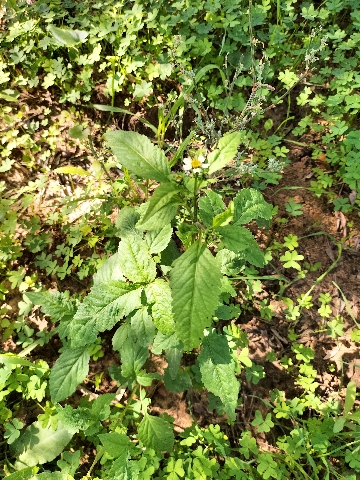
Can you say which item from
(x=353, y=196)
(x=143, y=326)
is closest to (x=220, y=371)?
(x=143, y=326)

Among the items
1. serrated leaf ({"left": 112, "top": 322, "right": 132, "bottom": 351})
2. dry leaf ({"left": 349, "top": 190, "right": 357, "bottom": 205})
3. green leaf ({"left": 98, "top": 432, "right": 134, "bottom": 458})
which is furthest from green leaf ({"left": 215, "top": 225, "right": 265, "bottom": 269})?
dry leaf ({"left": 349, "top": 190, "right": 357, "bottom": 205})

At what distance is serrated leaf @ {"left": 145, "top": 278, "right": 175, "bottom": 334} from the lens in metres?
1.42

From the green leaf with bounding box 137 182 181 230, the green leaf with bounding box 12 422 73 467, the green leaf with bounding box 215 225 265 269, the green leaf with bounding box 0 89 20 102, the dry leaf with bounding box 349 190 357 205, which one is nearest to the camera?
the green leaf with bounding box 137 182 181 230

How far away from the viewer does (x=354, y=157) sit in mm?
2750

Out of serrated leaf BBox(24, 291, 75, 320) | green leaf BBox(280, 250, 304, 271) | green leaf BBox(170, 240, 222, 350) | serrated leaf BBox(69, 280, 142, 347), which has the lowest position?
green leaf BBox(280, 250, 304, 271)

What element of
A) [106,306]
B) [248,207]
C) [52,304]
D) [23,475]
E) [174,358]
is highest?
[248,207]

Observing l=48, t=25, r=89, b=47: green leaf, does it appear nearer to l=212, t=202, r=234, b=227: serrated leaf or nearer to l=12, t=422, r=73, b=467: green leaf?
l=212, t=202, r=234, b=227: serrated leaf

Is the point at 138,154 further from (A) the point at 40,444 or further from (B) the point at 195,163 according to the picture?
(A) the point at 40,444

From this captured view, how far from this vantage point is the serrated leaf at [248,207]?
1.54 m

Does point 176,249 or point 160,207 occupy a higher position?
point 160,207

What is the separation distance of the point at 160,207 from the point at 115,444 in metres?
1.25

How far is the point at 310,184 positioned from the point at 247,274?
1.01 m

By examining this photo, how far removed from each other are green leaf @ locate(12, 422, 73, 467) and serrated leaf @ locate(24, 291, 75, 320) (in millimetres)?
736

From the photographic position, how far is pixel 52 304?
1869 mm
